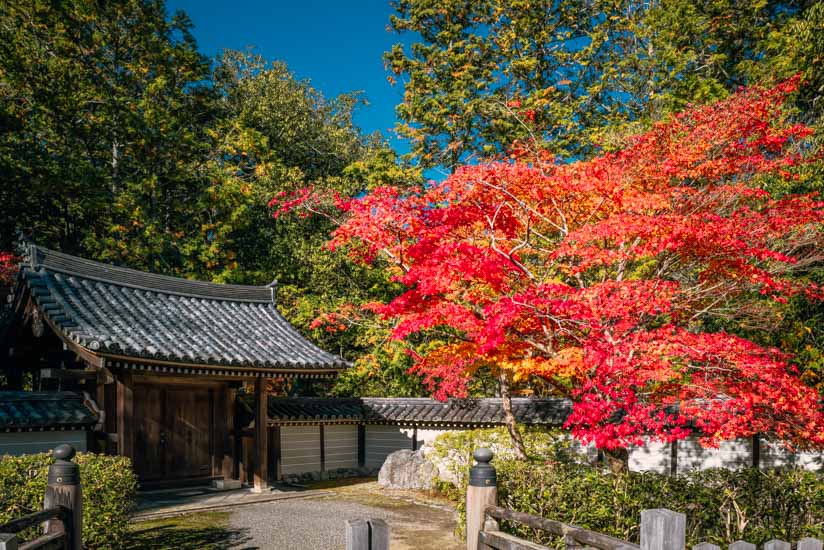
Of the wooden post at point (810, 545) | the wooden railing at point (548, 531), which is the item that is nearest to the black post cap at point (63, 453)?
the wooden railing at point (548, 531)

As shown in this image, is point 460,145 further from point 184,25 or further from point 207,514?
point 207,514

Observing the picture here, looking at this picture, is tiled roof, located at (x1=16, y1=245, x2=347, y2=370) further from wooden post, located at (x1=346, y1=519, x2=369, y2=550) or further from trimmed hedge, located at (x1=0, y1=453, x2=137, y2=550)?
wooden post, located at (x1=346, y1=519, x2=369, y2=550)

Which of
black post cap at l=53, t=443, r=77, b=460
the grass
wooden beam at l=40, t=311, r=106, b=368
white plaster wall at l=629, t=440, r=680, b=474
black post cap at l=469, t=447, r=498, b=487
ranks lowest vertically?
the grass

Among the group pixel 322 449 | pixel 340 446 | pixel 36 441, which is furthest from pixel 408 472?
pixel 36 441

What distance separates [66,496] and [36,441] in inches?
224

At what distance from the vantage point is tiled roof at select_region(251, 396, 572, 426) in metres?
14.4

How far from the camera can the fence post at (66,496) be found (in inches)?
245

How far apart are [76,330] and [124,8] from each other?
51.9 feet

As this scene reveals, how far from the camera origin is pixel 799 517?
789 centimetres

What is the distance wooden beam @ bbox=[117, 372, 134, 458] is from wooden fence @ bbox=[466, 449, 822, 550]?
24.7ft

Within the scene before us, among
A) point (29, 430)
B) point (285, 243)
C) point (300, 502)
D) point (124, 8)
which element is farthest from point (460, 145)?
point (29, 430)

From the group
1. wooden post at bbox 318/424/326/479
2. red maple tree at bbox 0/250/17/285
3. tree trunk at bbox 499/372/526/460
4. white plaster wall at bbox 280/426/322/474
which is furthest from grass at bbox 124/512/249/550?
red maple tree at bbox 0/250/17/285

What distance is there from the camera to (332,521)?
35.8ft

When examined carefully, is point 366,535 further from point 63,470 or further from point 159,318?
point 159,318
